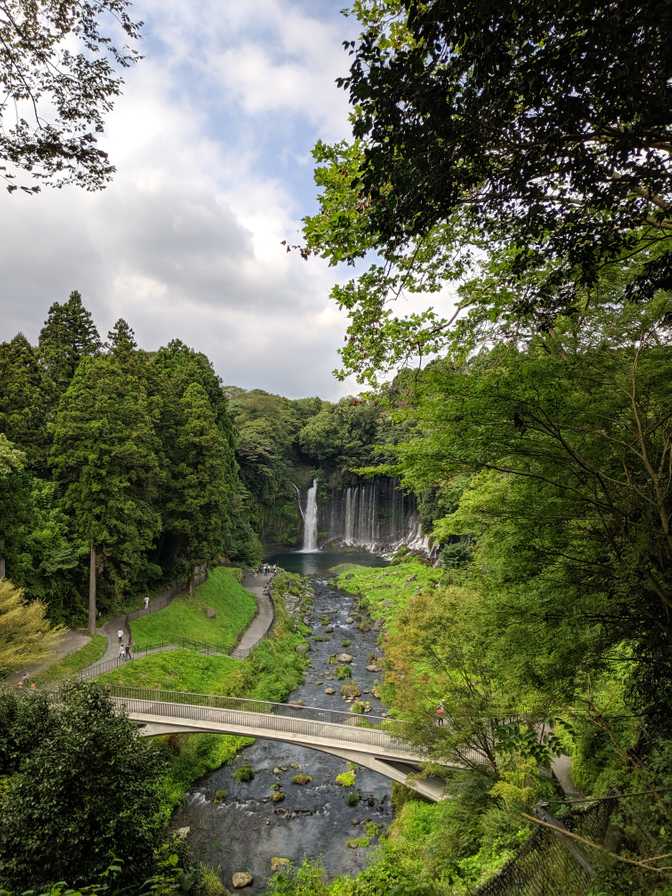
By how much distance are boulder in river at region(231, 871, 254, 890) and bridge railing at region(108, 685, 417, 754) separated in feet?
10.9

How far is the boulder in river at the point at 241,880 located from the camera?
11.7 meters

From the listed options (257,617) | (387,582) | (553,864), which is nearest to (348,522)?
(387,582)

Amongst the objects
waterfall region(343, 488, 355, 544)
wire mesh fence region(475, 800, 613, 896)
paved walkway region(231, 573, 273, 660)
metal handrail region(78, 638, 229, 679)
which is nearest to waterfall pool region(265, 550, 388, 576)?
waterfall region(343, 488, 355, 544)

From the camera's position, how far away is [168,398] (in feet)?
93.2

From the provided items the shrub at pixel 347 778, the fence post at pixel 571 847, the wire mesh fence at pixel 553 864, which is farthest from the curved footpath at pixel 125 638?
the fence post at pixel 571 847

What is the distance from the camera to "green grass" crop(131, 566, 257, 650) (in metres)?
23.6

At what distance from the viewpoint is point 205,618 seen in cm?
2759

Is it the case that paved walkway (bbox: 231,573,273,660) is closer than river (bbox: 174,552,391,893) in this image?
No

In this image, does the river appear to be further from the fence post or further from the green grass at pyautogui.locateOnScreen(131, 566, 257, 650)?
the fence post

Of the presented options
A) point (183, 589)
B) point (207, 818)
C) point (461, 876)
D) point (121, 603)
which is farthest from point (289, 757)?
point (183, 589)

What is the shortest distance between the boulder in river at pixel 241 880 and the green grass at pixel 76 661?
28.3 feet

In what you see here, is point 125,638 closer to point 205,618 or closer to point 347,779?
point 205,618

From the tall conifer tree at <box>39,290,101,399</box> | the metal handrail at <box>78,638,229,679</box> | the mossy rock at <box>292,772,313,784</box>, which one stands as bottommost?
the mossy rock at <box>292,772,313,784</box>

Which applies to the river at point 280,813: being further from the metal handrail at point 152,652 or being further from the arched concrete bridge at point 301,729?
the metal handrail at point 152,652
